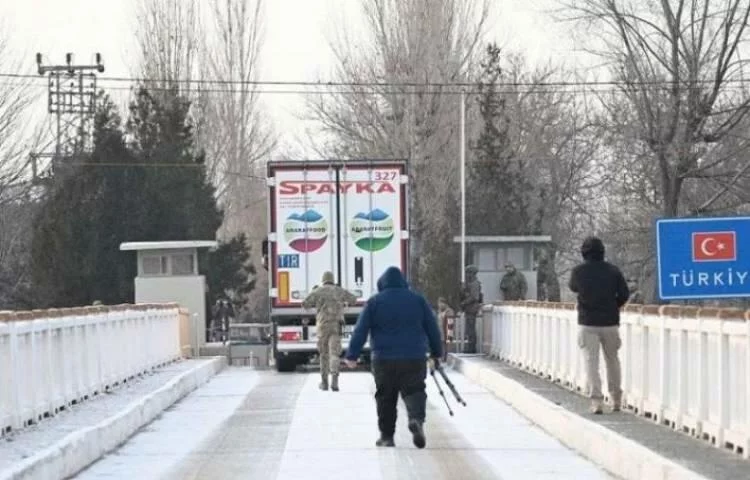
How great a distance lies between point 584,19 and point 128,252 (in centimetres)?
1948

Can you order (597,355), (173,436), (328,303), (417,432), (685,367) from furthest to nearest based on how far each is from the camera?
(328,303) → (173,436) → (597,355) → (417,432) → (685,367)

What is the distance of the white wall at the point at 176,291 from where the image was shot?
47.2 m

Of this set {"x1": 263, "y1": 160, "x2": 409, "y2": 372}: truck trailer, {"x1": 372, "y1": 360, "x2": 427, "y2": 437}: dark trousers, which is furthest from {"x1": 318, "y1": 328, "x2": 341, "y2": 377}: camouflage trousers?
{"x1": 372, "y1": 360, "x2": 427, "y2": 437}: dark trousers

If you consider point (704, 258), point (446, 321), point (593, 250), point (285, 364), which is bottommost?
point (285, 364)

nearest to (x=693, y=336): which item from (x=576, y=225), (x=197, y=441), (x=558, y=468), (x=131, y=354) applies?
(x=558, y=468)

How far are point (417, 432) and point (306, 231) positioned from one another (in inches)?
680

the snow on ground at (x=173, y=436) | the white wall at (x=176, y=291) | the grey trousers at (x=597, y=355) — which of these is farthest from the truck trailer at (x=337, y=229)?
the grey trousers at (x=597, y=355)

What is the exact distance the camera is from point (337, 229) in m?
34.5

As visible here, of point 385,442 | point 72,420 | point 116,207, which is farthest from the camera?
point 116,207

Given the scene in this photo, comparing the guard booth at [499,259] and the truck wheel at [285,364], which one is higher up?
the guard booth at [499,259]

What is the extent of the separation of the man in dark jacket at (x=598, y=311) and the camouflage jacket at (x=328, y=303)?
8723mm

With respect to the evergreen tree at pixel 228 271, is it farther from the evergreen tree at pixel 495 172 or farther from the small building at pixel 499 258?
the small building at pixel 499 258

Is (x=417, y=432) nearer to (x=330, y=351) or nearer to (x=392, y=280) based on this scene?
(x=392, y=280)

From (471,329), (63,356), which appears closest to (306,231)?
(471,329)
